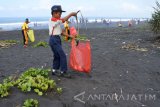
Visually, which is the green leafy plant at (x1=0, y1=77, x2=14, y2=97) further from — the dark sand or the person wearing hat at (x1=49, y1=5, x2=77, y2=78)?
the person wearing hat at (x1=49, y1=5, x2=77, y2=78)

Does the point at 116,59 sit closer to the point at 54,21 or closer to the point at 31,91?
the point at 54,21

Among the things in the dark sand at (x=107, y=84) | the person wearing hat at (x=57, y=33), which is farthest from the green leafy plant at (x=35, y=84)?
the person wearing hat at (x=57, y=33)

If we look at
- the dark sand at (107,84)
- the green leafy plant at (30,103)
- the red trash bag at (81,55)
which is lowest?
the dark sand at (107,84)

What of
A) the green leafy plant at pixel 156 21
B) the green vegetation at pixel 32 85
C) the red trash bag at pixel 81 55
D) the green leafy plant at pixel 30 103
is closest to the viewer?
the green leafy plant at pixel 30 103

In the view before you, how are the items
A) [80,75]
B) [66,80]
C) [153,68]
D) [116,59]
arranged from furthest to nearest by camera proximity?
[116,59] → [153,68] → [80,75] → [66,80]

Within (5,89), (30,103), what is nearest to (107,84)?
(30,103)

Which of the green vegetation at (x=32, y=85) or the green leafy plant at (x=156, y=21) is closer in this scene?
the green vegetation at (x=32, y=85)

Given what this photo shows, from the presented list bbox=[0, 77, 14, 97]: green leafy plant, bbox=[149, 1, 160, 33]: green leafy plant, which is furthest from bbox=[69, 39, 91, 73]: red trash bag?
bbox=[149, 1, 160, 33]: green leafy plant

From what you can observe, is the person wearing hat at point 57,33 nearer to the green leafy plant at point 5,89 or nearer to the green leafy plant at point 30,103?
the green leafy plant at point 5,89

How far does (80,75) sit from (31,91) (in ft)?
6.74

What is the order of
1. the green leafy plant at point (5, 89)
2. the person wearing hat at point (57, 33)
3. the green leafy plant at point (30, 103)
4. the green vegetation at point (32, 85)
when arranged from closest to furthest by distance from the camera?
the green leafy plant at point (30, 103), the green leafy plant at point (5, 89), the green vegetation at point (32, 85), the person wearing hat at point (57, 33)

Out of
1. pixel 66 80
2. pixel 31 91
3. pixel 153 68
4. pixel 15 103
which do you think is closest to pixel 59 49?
pixel 66 80

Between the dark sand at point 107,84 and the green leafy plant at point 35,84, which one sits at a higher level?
the green leafy plant at point 35,84

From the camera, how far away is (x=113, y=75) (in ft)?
30.2
